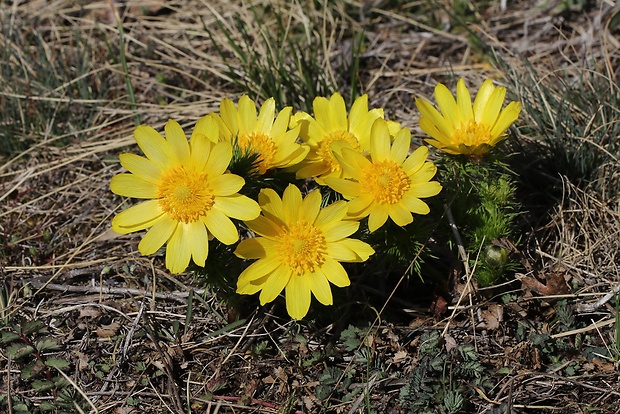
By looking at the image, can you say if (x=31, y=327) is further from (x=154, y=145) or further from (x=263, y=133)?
(x=263, y=133)

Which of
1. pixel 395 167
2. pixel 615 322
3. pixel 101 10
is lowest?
pixel 615 322

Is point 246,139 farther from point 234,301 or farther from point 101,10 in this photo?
point 101,10

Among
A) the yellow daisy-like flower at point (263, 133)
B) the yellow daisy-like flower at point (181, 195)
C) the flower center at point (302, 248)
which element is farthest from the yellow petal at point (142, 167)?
the flower center at point (302, 248)

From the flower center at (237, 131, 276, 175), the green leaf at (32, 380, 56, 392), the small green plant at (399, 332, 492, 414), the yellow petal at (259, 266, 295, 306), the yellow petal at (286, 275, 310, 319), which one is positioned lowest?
the small green plant at (399, 332, 492, 414)

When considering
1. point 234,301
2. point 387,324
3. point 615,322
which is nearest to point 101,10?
point 234,301

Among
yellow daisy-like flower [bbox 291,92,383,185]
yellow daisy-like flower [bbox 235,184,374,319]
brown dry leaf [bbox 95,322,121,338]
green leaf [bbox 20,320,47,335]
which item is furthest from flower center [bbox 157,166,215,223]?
green leaf [bbox 20,320,47,335]

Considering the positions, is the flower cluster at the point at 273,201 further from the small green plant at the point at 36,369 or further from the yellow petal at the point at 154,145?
the small green plant at the point at 36,369

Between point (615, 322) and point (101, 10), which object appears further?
point (101, 10)

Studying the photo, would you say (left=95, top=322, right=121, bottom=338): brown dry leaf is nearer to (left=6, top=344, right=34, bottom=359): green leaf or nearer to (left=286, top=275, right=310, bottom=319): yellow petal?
(left=6, top=344, right=34, bottom=359): green leaf
